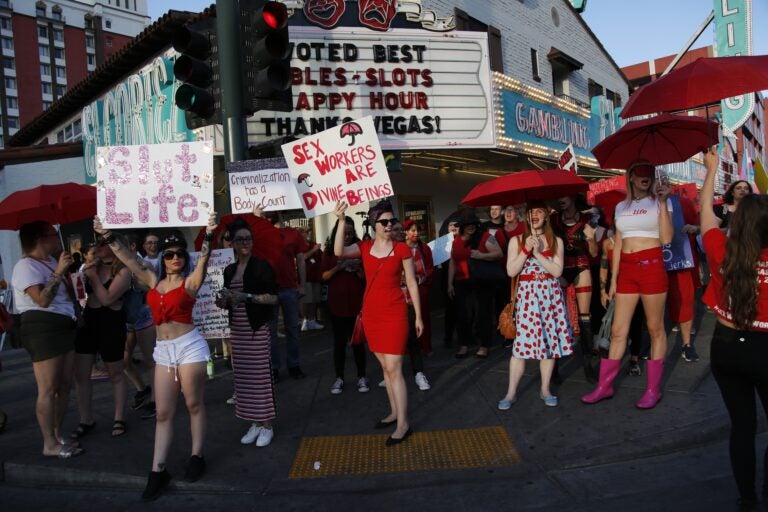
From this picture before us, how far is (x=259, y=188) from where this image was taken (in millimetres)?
5180

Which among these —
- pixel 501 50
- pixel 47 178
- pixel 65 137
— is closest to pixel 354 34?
pixel 501 50

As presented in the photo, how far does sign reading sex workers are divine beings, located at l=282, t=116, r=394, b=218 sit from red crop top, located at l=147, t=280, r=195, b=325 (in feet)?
4.33

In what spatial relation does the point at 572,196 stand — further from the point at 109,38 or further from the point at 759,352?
the point at 109,38

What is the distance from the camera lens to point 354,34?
9266mm

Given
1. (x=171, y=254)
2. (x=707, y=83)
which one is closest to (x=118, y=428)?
(x=171, y=254)

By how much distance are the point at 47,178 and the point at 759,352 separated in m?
17.7

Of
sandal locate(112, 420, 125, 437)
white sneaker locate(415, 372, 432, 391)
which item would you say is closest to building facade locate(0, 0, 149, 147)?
sandal locate(112, 420, 125, 437)

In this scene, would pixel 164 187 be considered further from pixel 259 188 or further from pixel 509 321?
pixel 509 321

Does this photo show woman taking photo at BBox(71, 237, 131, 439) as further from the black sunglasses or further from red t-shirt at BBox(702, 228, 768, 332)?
red t-shirt at BBox(702, 228, 768, 332)

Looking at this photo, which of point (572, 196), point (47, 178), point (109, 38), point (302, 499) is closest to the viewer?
point (302, 499)

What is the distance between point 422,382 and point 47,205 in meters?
3.81

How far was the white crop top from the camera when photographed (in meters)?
4.60

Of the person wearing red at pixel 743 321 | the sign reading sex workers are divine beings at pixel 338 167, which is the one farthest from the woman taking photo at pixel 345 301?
the person wearing red at pixel 743 321

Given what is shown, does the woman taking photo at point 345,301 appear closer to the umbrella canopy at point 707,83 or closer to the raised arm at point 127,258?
the raised arm at point 127,258
